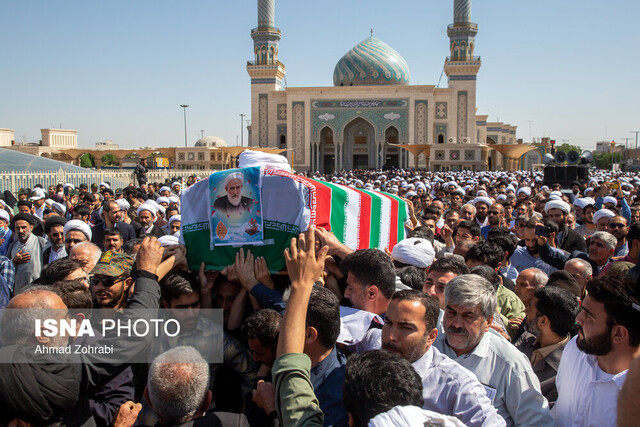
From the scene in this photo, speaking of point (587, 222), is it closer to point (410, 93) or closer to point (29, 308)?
point (29, 308)

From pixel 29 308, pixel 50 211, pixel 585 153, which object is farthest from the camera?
pixel 585 153

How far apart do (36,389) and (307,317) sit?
98 centimetres

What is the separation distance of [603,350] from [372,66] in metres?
38.4

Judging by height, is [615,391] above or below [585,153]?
below

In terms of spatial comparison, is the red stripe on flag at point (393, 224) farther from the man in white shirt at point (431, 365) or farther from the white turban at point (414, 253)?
the man in white shirt at point (431, 365)

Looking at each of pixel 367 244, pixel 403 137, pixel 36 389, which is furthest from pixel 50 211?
pixel 403 137

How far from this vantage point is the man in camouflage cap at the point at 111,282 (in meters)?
2.56

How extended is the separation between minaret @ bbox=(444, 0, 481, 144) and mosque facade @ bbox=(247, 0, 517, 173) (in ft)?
0.23

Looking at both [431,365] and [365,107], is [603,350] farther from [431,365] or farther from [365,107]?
[365,107]

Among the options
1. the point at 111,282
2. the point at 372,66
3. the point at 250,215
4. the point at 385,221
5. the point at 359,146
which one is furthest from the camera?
the point at 359,146

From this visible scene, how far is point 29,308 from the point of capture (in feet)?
6.63

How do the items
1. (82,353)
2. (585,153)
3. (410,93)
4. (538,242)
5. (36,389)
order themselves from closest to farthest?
(36,389), (82,353), (538,242), (585,153), (410,93)

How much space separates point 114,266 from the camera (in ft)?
8.59

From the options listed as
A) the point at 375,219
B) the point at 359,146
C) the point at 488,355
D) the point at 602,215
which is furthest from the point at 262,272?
the point at 359,146
